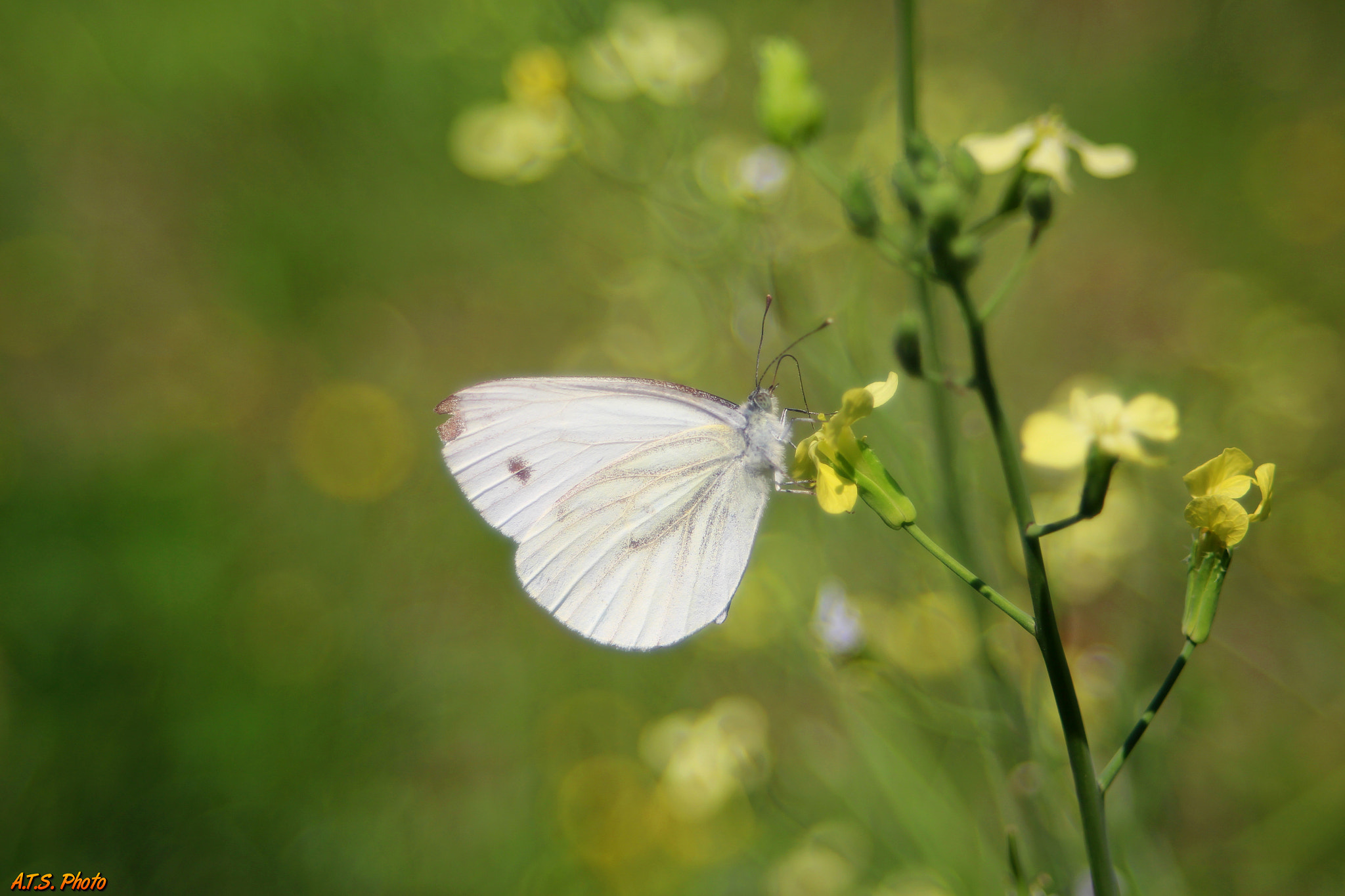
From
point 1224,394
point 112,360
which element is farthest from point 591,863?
point 112,360

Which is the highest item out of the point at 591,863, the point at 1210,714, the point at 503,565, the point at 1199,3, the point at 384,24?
the point at 1199,3

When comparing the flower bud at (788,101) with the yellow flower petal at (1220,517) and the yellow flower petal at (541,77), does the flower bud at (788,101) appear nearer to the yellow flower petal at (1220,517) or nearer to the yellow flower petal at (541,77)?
the yellow flower petal at (541,77)

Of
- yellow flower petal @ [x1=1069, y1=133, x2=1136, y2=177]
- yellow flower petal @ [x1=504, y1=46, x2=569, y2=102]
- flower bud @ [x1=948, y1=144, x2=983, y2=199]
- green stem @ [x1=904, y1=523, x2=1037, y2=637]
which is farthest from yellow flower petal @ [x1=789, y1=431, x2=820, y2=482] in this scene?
yellow flower petal @ [x1=504, y1=46, x2=569, y2=102]

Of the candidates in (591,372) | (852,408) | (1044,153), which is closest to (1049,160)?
(1044,153)

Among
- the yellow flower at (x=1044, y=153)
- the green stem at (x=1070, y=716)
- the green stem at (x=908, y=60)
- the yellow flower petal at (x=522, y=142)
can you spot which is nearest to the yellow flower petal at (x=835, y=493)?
the green stem at (x=1070, y=716)

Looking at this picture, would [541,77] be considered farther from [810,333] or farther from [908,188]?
[908,188]

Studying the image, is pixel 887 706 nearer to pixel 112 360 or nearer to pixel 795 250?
pixel 795 250
